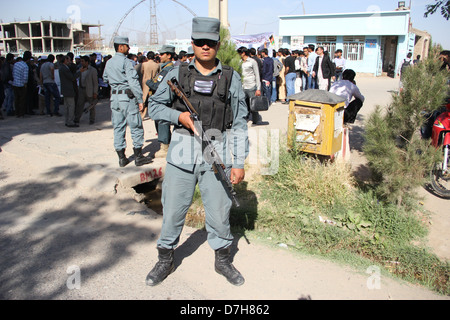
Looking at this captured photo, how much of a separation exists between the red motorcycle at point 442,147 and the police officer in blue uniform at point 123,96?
4.19m

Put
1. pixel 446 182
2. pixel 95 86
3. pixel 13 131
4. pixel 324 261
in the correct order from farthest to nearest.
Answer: pixel 95 86
pixel 13 131
pixel 446 182
pixel 324 261

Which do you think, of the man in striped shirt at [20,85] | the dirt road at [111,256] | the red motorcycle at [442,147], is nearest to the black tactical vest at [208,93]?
the dirt road at [111,256]

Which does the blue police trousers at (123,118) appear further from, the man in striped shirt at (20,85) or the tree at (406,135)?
the man in striped shirt at (20,85)

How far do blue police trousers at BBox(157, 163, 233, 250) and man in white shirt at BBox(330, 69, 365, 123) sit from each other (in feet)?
12.5

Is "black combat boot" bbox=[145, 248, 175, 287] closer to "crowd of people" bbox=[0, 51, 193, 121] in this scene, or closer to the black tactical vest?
the black tactical vest

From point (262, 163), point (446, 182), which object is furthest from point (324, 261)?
point (446, 182)

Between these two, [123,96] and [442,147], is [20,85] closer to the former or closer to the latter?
[123,96]

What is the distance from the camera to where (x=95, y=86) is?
362 inches

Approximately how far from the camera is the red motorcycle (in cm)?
484

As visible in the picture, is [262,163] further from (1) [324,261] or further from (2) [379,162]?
(1) [324,261]

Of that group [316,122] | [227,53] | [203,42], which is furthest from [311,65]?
[203,42]

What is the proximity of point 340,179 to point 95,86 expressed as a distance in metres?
6.80

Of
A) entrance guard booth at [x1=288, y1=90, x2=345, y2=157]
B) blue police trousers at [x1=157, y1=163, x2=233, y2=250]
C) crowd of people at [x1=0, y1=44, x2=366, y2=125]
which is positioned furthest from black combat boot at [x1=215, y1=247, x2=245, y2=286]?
crowd of people at [x1=0, y1=44, x2=366, y2=125]

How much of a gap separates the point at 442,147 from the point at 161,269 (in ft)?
13.0
